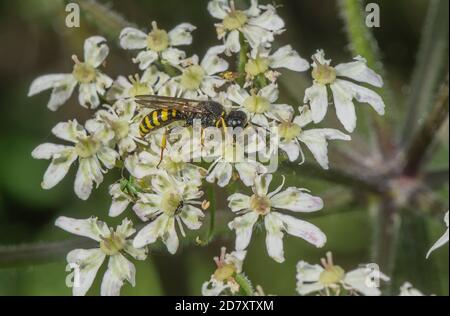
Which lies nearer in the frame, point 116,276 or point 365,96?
point 116,276

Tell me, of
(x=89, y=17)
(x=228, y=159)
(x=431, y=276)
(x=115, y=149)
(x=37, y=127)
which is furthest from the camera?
(x=37, y=127)

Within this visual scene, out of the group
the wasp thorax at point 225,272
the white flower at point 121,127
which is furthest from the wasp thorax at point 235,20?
the wasp thorax at point 225,272

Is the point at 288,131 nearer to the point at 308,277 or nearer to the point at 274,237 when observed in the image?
the point at 274,237

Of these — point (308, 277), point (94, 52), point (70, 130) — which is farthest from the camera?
point (94, 52)

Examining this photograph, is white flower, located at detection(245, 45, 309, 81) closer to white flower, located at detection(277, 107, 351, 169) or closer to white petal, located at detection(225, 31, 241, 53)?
white petal, located at detection(225, 31, 241, 53)

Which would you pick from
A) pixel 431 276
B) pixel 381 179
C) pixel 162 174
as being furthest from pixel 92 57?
pixel 431 276

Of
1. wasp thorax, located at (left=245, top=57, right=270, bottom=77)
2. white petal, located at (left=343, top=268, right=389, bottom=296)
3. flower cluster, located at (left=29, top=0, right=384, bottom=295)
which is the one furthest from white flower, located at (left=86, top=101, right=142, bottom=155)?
white petal, located at (left=343, top=268, right=389, bottom=296)

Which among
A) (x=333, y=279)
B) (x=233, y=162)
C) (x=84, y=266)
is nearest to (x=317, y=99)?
(x=233, y=162)
